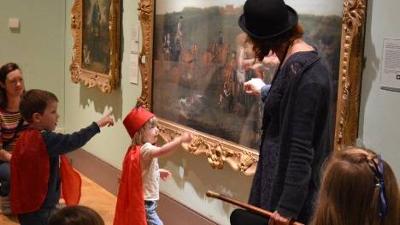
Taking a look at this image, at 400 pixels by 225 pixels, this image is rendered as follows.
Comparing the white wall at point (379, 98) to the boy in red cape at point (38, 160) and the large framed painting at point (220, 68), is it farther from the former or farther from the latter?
the boy in red cape at point (38, 160)

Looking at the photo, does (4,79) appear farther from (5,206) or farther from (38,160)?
(38,160)

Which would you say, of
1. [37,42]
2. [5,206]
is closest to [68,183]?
[5,206]

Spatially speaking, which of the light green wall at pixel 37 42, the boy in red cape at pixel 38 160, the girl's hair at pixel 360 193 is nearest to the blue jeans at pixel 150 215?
the boy in red cape at pixel 38 160

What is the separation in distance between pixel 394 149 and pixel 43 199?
2.04m

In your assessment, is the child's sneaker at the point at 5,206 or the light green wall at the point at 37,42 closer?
the child's sneaker at the point at 5,206

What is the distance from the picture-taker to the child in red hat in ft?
12.5

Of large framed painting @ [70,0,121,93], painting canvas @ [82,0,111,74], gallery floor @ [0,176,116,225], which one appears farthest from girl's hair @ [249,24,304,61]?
painting canvas @ [82,0,111,74]

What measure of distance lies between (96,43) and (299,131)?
12.5ft

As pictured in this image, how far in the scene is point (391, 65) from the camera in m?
2.69

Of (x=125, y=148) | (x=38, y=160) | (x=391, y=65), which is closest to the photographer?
(x=391, y=65)

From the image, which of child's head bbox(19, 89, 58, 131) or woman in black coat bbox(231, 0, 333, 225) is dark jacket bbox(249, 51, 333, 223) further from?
child's head bbox(19, 89, 58, 131)

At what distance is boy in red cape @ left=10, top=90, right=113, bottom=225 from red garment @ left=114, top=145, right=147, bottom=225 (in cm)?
31

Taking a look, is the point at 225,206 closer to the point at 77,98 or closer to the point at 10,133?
the point at 10,133

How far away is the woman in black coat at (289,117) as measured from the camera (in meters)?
2.31
